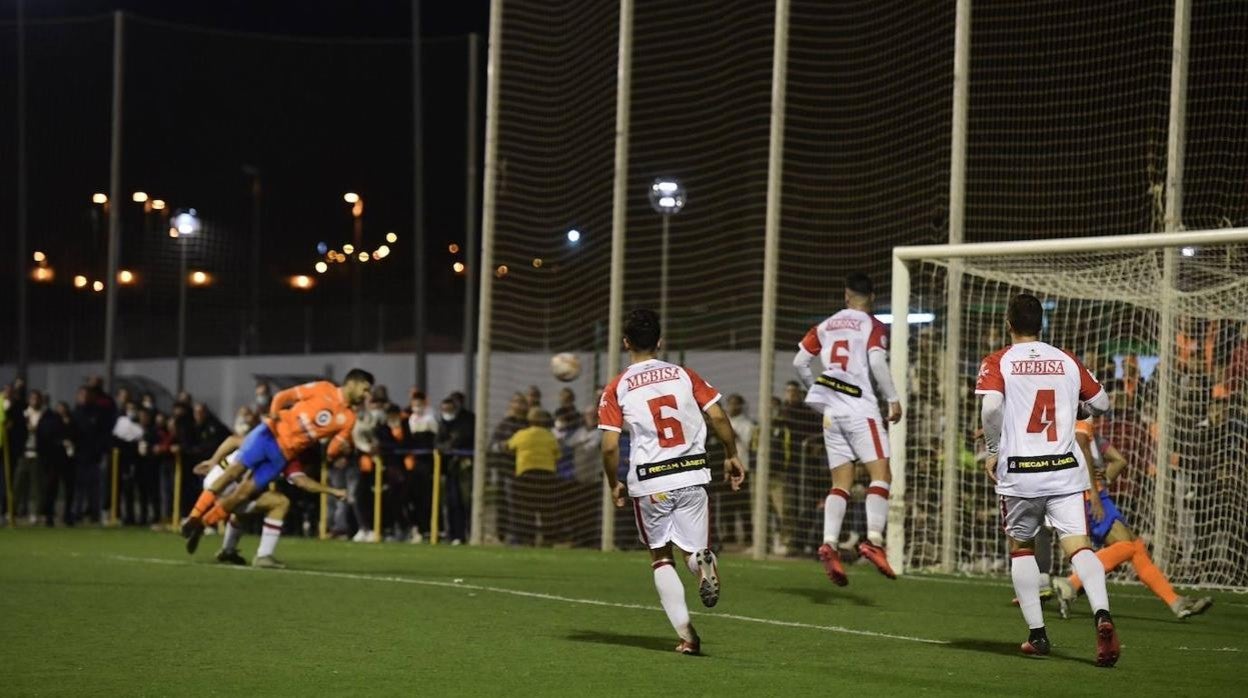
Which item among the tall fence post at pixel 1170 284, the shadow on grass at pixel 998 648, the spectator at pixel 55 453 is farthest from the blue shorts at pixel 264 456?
the spectator at pixel 55 453

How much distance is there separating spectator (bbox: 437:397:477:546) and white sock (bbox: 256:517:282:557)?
579 centimetres

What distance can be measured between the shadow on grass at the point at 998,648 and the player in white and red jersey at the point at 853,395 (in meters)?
2.54

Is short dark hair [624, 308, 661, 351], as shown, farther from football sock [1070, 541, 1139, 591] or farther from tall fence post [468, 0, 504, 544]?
tall fence post [468, 0, 504, 544]

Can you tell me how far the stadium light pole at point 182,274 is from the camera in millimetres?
32847

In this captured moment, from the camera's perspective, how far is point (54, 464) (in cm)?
2552

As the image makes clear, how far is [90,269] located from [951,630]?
3078 cm

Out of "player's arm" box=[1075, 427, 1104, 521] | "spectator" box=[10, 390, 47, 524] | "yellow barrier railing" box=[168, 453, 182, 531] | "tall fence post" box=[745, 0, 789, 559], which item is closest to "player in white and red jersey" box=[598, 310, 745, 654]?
"player's arm" box=[1075, 427, 1104, 521]

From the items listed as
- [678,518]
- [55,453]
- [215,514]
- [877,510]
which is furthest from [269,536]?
[55,453]

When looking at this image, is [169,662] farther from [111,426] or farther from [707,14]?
[111,426]

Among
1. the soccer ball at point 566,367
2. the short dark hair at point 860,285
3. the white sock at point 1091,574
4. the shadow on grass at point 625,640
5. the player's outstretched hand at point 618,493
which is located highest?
the short dark hair at point 860,285

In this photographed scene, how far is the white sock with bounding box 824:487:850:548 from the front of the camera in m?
12.5

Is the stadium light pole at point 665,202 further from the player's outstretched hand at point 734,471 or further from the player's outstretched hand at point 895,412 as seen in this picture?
the player's outstretched hand at point 734,471

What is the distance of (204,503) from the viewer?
15.7 m

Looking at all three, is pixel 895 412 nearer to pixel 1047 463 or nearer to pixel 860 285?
pixel 860 285
